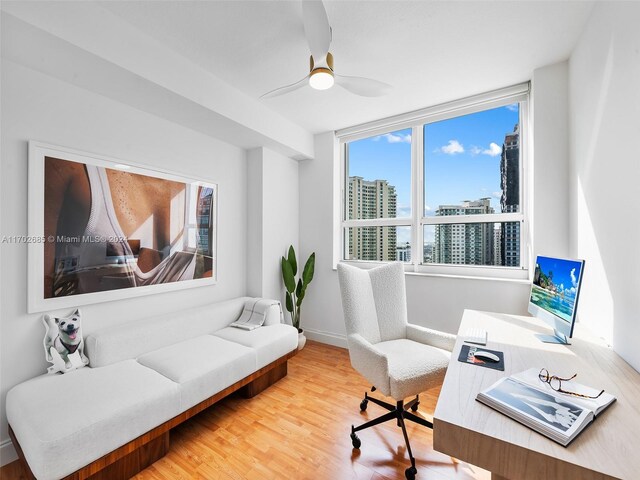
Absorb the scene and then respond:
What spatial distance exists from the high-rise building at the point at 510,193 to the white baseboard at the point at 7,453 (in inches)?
155

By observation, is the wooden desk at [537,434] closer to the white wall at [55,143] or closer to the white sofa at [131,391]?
the white sofa at [131,391]

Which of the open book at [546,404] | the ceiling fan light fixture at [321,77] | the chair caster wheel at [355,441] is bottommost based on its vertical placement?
the chair caster wheel at [355,441]

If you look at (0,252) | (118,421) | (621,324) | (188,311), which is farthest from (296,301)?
(621,324)

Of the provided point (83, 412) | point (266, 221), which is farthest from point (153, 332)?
point (266, 221)

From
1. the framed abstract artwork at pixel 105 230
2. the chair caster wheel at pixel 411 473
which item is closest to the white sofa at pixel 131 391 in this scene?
the framed abstract artwork at pixel 105 230

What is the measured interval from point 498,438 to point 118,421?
1.69 m

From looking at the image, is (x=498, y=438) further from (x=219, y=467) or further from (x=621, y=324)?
(x=219, y=467)

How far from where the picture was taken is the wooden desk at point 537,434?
69 centimetres

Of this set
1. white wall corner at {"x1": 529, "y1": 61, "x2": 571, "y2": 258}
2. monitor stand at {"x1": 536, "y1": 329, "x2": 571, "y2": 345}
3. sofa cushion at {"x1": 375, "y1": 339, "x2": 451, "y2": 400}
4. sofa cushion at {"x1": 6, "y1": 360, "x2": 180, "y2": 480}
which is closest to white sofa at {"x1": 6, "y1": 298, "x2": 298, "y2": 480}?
sofa cushion at {"x1": 6, "y1": 360, "x2": 180, "y2": 480}

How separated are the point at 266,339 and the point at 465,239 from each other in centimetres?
226

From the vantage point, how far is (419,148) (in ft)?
10.5

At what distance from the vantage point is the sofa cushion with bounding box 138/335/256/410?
1.79 metres

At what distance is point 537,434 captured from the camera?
0.78 meters

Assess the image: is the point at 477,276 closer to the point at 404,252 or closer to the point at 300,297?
the point at 404,252
